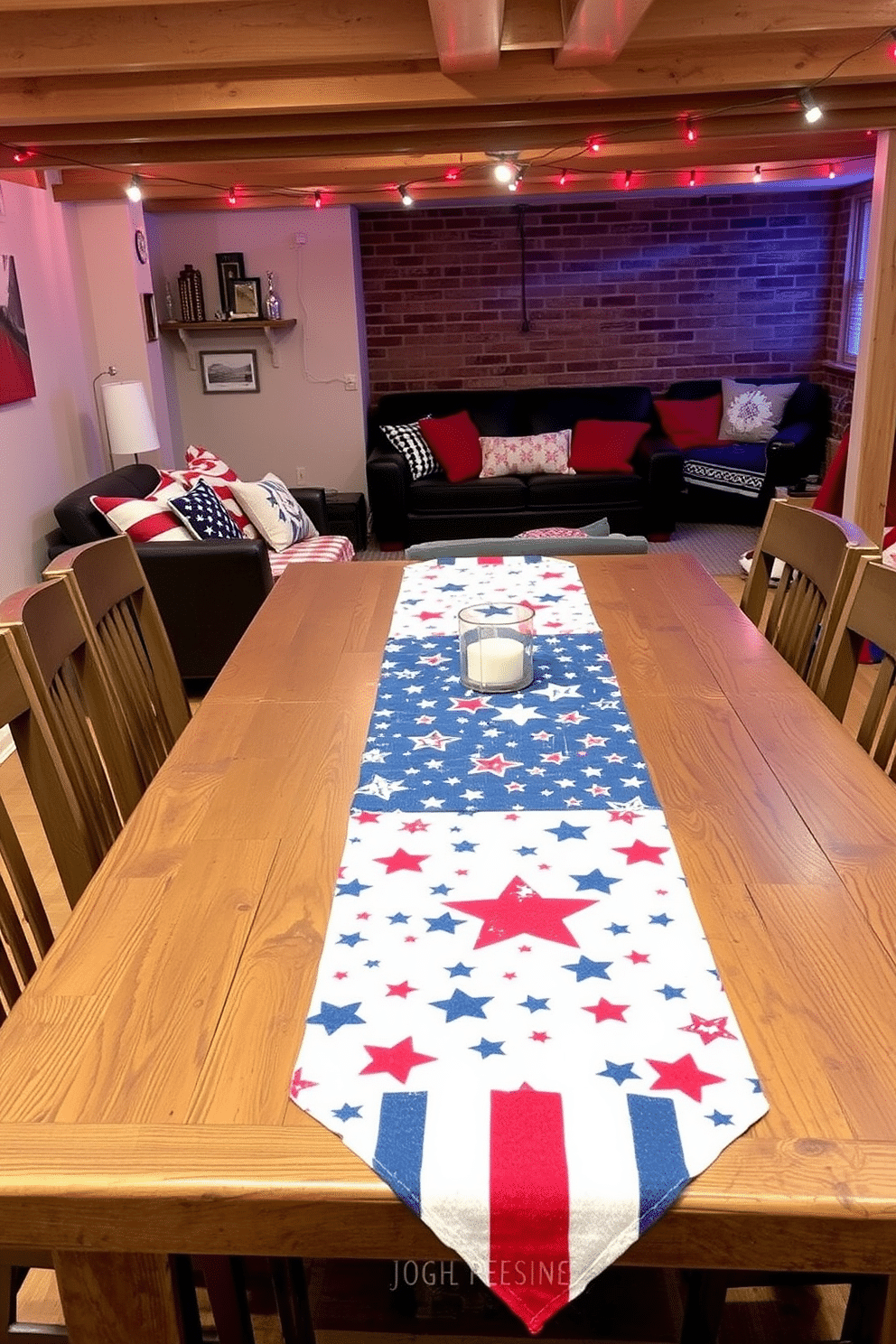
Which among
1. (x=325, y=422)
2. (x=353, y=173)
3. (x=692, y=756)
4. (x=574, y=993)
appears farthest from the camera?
(x=325, y=422)

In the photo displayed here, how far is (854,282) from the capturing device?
7.09 m

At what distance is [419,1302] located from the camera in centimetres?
155

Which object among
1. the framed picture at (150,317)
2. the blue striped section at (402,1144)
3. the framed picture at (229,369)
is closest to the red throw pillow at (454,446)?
the framed picture at (229,369)

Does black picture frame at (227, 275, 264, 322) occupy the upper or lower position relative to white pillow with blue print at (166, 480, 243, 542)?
upper

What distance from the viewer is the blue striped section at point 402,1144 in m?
0.84

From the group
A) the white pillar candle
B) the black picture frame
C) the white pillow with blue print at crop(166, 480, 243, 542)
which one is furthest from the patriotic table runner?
the black picture frame

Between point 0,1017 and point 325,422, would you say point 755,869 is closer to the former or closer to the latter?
point 0,1017

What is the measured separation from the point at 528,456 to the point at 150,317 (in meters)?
2.39

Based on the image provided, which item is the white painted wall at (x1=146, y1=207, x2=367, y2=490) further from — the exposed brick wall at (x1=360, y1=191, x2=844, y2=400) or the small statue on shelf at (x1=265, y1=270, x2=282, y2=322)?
the exposed brick wall at (x1=360, y1=191, x2=844, y2=400)

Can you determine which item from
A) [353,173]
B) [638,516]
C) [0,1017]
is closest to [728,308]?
[638,516]

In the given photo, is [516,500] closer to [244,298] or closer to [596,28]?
[244,298]

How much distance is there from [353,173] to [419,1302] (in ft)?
19.0

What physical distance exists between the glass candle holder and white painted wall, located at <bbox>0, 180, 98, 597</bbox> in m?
3.13

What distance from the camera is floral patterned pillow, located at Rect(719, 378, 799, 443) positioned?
7207 millimetres
